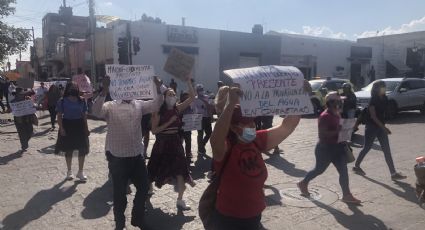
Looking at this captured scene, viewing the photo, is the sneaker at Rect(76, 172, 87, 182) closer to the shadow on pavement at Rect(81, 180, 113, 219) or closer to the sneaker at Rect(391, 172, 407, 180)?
the shadow on pavement at Rect(81, 180, 113, 219)

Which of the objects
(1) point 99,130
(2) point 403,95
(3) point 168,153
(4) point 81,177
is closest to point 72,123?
(4) point 81,177

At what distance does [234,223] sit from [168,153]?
2878mm

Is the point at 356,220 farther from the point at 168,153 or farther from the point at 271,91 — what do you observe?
the point at 271,91

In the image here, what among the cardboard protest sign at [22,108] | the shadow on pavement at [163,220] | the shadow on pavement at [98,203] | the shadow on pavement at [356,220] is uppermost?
the cardboard protest sign at [22,108]

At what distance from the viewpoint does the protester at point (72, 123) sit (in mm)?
7086

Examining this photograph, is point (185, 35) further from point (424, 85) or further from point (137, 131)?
point (137, 131)

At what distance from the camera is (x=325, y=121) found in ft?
19.5

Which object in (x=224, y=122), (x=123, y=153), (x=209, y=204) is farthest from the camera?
(x=123, y=153)

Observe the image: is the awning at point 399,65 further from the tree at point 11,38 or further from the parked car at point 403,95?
the tree at point 11,38

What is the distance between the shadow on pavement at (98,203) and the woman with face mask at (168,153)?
78 centimetres

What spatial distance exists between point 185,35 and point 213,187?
2558 cm

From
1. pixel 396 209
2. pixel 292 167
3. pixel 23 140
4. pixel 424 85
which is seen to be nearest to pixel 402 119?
pixel 424 85

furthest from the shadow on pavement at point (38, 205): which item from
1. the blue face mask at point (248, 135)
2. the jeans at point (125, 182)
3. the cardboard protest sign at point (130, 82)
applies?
the blue face mask at point (248, 135)

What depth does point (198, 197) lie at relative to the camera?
632 centimetres
